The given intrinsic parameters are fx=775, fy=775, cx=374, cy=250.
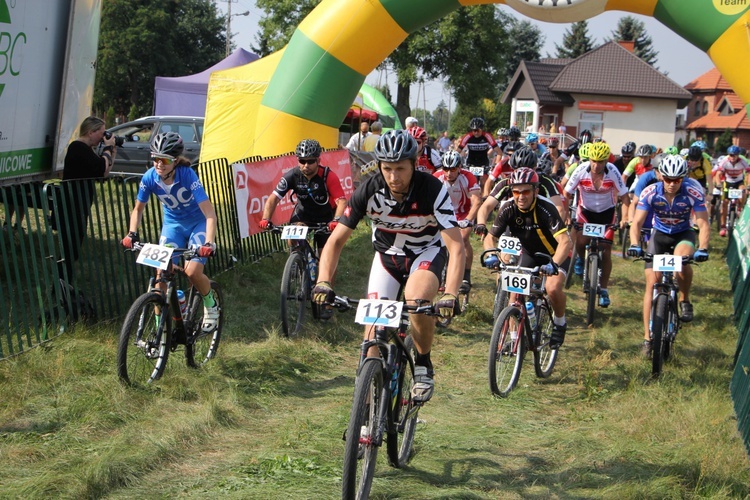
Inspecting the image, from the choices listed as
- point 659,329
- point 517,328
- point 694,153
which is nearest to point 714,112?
point 694,153

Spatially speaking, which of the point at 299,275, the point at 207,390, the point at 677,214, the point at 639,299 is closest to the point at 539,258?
the point at 677,214

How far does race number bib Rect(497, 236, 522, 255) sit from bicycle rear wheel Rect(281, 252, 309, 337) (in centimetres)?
221

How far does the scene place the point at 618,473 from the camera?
16.6 ft

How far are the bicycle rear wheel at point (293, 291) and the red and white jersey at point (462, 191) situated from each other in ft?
7.85

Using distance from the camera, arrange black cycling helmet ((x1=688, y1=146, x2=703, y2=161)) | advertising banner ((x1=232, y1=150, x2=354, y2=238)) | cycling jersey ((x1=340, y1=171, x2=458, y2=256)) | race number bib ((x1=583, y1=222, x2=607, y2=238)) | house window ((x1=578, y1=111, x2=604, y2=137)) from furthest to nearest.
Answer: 1. house window ((x1=578, y1=111, x2=604, y2=137))
2. black cycling helmet ((x1=688, y1=146, x2=703, y2=161))
3. advertising banner ((x1=232, y1=150, x2=354, y2=238))
4. race number bib ((x1=583, y1=222, x2=607, y2=238))
5. cycling jersey ((x1=340, y1=171, x2=458, y2=256))

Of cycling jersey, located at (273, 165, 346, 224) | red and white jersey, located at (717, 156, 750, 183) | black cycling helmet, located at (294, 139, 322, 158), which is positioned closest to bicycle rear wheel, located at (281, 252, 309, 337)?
cycling jersey, located at (273, 165, 346, 224)

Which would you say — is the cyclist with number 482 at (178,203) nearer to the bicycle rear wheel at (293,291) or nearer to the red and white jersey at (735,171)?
the bicycle rear wheel at (293,291)

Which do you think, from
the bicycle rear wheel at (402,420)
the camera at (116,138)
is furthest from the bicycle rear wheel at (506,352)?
the camera at (116,138)

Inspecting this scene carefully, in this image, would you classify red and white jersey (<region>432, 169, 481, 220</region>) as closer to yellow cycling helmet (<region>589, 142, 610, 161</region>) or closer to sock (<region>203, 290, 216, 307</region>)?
Answer: yellow cycling helmet (<region>589, 142, 610, 161</region>)

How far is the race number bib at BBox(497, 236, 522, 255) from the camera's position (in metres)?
7.12

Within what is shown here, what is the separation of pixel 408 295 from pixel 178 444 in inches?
73.4

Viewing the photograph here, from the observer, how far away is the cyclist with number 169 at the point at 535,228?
7.00 m

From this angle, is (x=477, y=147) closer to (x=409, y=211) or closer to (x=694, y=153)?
(x=694, y=153)

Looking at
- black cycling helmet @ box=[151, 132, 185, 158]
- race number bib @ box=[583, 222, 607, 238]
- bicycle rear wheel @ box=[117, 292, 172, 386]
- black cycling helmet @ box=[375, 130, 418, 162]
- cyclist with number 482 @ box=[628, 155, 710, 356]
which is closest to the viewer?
black cycling helmet @ box=[375, 130, 418, 162]
